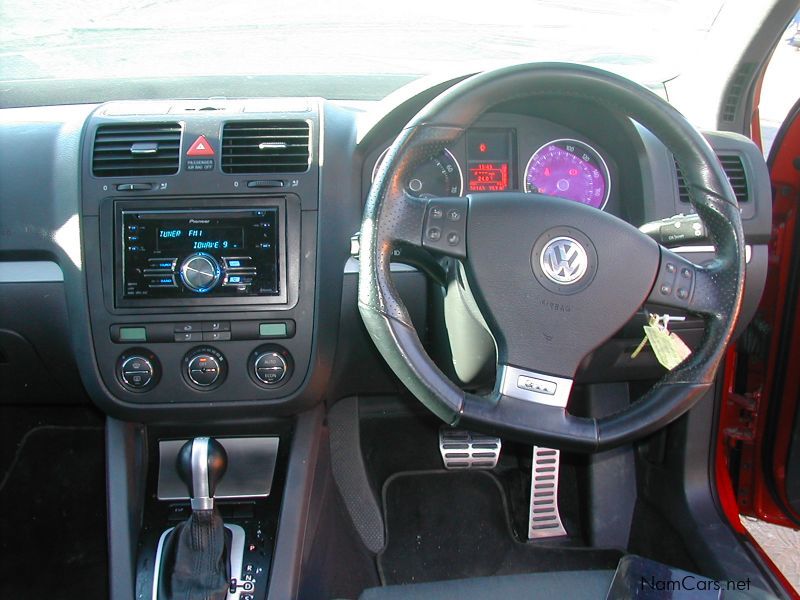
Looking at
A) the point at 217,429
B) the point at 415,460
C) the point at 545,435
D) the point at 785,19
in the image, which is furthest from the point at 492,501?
the point at 785,19

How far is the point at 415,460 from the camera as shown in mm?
2449

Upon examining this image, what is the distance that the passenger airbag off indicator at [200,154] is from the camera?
1612mm

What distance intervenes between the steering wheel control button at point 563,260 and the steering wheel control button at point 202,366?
80 cm

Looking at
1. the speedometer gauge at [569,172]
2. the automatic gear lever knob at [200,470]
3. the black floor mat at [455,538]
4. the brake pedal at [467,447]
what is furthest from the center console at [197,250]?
the black floor mat at [455,538]

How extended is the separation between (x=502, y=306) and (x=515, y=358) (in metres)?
0.09

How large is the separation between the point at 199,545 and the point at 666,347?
108 cm

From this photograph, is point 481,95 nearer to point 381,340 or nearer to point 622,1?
point 381,340

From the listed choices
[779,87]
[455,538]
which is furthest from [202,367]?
[779,87]

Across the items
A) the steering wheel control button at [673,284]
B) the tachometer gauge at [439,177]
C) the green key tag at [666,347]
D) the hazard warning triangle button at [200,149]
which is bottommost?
the green key tag at [666,347]

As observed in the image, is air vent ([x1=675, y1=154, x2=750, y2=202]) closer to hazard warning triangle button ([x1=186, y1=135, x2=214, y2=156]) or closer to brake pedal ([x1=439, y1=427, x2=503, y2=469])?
brake pedal ([x1=439, y1=427, x2=503, y2=469])

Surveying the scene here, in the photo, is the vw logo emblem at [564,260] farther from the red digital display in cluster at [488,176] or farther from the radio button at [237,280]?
the radio button at [237,280]

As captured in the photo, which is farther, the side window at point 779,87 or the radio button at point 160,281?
the side window at point 779,87

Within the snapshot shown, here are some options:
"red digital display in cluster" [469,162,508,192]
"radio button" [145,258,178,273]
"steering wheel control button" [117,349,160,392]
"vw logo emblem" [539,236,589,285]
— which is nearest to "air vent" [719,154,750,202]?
"red digital display in cluster" [469,162,508,192]

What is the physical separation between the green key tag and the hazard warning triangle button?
101 centimetres
